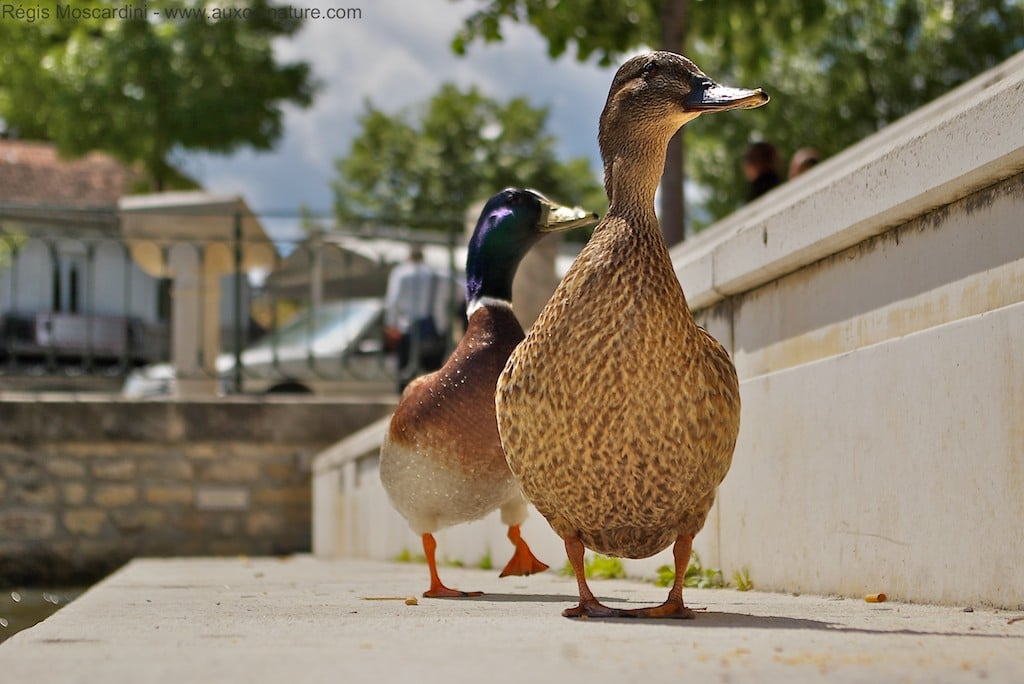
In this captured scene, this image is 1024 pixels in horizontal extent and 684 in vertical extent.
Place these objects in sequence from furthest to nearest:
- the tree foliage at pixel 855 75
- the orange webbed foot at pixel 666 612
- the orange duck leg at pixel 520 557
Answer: the tree foliage at pixel 855 75 → the orange duck leg at pixel 520 557 → the orange webbed foot at pixel 666 612

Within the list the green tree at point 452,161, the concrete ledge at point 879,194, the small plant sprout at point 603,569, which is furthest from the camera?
the green tree at point 452,161

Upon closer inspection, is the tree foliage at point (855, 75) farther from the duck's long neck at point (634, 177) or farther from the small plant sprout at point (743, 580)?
the duck's long neck at point (634, 177)

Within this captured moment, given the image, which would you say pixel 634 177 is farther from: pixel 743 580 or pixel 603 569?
pixel 603 569

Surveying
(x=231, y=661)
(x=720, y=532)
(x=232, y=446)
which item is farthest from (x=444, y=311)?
(x=231, y=661)

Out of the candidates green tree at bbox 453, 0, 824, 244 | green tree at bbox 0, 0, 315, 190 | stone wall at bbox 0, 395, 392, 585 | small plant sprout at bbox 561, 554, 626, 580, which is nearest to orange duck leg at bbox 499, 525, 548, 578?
small plant sprout at bbox 561, 554, 626, 580

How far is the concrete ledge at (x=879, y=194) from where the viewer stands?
9.64ft

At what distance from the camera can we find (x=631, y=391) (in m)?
2.72

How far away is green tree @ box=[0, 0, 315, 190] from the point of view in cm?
2188

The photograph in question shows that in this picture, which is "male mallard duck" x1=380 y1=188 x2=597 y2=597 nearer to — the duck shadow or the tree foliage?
the duck shadow

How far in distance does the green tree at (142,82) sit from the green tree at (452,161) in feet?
38.0

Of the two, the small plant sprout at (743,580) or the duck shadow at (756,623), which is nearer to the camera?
the duck shadow at (756,623)

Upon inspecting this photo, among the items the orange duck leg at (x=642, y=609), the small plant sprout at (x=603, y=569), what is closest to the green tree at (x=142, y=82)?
the small plant sprout at (x=603, y=569)

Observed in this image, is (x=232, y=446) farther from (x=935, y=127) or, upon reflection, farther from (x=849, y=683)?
(x=849, y=683)

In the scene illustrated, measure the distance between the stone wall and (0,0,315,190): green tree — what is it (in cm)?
1292
